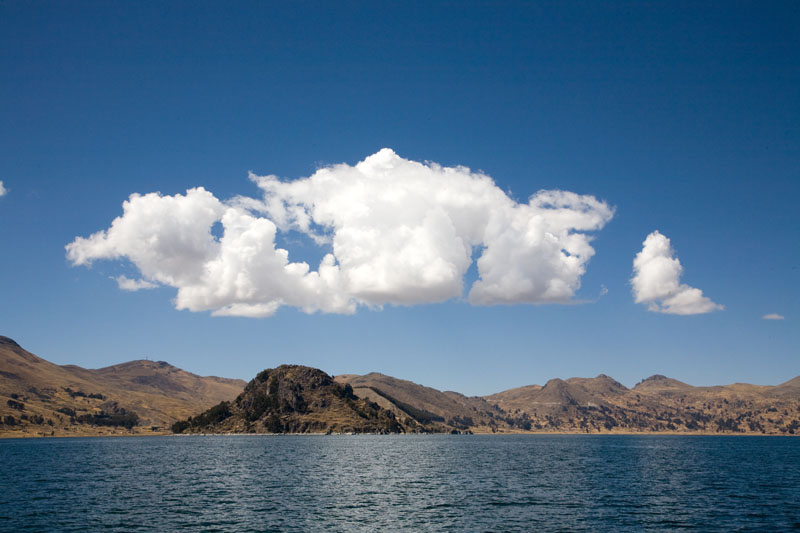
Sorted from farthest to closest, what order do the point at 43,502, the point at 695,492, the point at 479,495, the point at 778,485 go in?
the point at 778,485 → the point at 695,492 → the point at 479,495 → the point at 43,502

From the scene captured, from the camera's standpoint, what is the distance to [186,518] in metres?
72.3

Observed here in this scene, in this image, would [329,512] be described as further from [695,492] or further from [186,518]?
[695,492]

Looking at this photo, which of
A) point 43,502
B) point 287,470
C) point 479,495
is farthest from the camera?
point 287,470

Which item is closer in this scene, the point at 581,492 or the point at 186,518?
the point at 186,518

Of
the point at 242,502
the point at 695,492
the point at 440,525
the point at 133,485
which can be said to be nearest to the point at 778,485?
the point at 695,492

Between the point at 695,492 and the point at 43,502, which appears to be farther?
the point at 695,492

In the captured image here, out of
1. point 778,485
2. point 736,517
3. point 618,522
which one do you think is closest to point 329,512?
point 618,522

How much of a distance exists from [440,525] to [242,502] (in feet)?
115

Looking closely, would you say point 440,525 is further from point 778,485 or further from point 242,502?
point 778,485

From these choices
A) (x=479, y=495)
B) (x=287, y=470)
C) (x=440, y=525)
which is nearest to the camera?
(x=440, y=525)

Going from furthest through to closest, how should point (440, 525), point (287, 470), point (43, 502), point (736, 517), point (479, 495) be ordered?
point (287, 470), point (479, 495), point (43, 502), point (736, 517), point (440, 525)

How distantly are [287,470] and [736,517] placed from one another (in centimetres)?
10278

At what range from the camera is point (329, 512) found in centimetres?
7794

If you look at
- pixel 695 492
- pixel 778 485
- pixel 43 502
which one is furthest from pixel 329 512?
pixel 778 485
